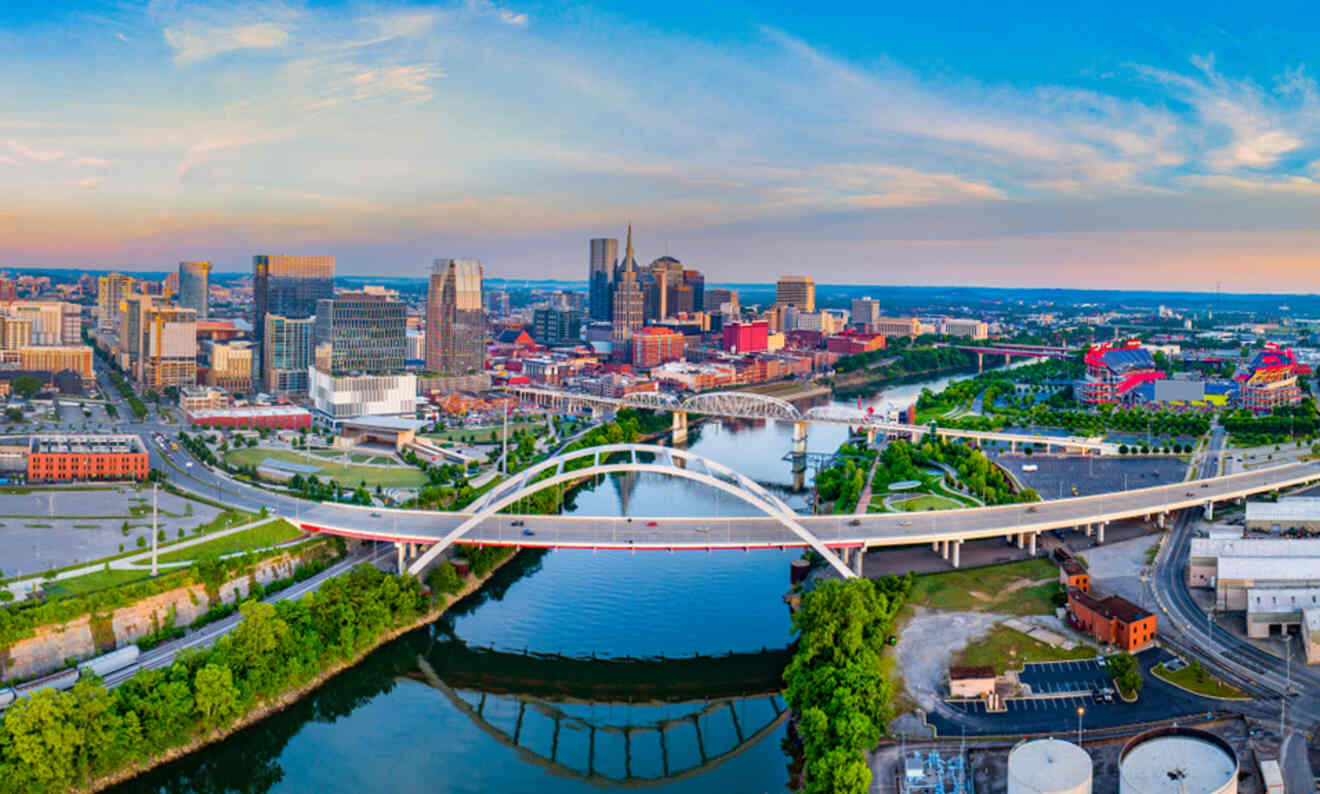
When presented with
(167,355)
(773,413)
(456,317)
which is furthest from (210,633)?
(167,355)

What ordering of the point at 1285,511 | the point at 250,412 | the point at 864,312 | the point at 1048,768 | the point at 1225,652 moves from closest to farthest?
1. the point at 1048,768
2. the point at 1225,652
3. the point at 1285,511
4. the point at 250,412
5. the point at 864,312

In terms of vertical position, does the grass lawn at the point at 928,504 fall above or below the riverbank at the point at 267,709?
above

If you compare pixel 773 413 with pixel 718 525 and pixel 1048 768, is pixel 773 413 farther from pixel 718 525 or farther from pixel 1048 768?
A: pixel 1048 768

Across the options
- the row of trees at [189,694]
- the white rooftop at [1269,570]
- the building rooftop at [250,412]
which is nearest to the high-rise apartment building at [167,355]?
the building rooftop at [250,412]

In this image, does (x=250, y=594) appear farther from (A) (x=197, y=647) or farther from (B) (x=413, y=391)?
(B) (x=413, y=391)

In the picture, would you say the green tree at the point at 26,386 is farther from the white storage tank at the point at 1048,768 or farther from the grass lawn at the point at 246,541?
the white storage tank at the point at 1048,768

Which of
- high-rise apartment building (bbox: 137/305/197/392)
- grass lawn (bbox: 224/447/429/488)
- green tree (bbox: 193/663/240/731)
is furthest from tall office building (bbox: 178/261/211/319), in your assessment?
green tree (bbox: 193/663/240/731)
